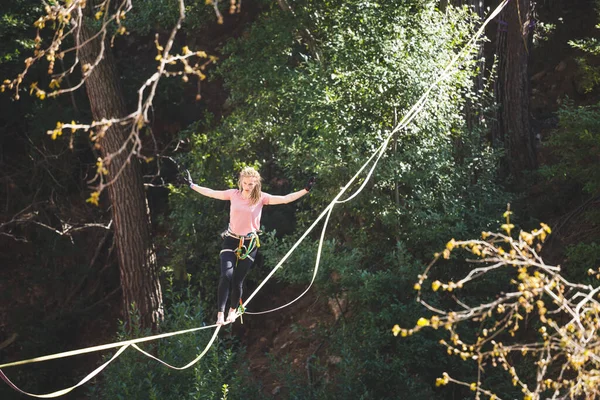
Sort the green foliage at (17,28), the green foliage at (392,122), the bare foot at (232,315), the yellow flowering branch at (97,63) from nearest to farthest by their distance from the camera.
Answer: the yellow flowering branch at (97,63) < the bare foot at (232,315) < the green foliage at (392,122) < the green foliage at (17,28)

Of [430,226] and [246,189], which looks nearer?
[246,189]

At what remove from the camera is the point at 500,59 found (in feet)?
36.1

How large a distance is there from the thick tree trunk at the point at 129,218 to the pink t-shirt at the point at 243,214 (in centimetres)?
371

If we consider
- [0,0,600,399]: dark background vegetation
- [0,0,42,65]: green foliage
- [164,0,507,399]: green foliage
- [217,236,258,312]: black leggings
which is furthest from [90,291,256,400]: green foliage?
[0,0,42,65]: green foliage

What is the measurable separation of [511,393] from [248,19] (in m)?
7.82

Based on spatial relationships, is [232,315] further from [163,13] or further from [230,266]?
[163,13]

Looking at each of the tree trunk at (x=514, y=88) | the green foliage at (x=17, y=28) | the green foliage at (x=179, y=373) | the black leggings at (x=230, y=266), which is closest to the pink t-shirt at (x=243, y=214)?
the black leggings at (x=230, y=266)

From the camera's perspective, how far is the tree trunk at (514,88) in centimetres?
1065

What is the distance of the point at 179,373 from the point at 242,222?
2221mm

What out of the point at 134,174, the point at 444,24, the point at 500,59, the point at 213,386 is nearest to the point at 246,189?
the point at 213,386

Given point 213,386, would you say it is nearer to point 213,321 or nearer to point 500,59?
point 213,321

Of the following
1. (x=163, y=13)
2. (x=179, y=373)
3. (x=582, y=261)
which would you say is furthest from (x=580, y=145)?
(x=163, y=13)

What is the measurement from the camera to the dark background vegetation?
846 cm

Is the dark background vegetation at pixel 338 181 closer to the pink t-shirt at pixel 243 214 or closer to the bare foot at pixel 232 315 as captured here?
the bare foot at pixel 232 315
